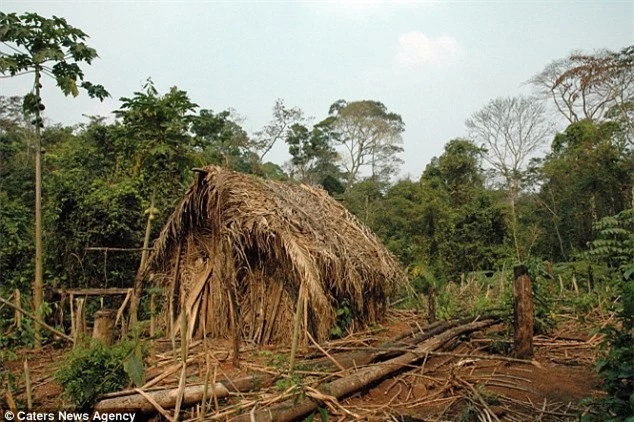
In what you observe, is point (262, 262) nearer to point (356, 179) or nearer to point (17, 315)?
point (17, 315)

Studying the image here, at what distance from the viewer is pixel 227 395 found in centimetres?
498

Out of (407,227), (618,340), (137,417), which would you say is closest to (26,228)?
(137,417)

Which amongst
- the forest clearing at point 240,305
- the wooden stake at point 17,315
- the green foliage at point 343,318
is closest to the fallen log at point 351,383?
the forest clearing at point 240,305

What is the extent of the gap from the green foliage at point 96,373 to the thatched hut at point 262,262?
191cm

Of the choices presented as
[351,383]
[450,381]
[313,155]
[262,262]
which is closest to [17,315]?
[262,262]

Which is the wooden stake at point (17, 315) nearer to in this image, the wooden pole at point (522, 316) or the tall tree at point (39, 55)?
the tall tree at point (39, 55)

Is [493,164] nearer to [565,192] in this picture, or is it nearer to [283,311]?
[565,192]

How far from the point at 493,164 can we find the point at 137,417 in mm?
23548

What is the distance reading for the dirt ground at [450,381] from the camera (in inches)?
188

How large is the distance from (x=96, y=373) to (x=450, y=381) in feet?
12.6

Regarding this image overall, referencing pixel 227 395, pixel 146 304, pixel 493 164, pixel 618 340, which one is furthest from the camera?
pixel 493 164

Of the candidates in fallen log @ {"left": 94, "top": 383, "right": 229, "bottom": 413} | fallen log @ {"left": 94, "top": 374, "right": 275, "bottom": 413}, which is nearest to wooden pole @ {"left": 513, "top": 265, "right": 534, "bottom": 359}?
fallen log @ {"left": 94, "top": 374, "right": 275, "bottom": 413}

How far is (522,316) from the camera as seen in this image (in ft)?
21.8

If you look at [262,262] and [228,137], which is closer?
[262,262]
